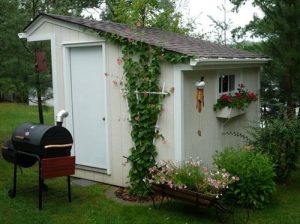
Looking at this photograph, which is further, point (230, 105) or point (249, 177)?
point (230, 105)

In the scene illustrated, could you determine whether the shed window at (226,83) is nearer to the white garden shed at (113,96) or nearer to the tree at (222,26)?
the white garden shed at (113,96)

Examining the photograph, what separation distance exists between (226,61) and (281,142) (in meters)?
1.61

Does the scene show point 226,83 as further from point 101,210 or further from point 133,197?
point 101,210

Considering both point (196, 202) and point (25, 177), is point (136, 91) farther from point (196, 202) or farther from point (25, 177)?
point (25, 177)

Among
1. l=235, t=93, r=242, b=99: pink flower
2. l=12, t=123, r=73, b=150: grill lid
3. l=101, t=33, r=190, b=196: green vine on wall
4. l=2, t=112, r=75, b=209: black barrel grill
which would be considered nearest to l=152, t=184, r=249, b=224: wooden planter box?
l=101, t=33, r=190, b=196: green vine on wall

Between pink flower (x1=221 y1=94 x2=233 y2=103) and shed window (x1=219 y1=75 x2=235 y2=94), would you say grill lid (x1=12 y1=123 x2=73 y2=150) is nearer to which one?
pink flower (x1=221 y1=94 x2=233 y2=103)

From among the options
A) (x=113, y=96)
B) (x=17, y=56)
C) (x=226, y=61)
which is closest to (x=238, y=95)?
(x=226, y=61)

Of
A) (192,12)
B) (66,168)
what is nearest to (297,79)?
(66,168)

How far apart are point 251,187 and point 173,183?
1.20m

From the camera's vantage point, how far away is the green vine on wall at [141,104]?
6.21 m

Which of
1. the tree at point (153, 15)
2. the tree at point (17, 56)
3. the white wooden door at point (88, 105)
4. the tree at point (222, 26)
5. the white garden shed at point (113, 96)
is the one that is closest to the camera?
the white garden shed at point (113, 96)

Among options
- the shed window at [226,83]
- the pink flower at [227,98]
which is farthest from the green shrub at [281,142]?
the shed window at [226,83]

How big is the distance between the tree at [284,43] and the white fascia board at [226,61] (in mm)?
366

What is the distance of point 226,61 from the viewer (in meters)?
6.74
